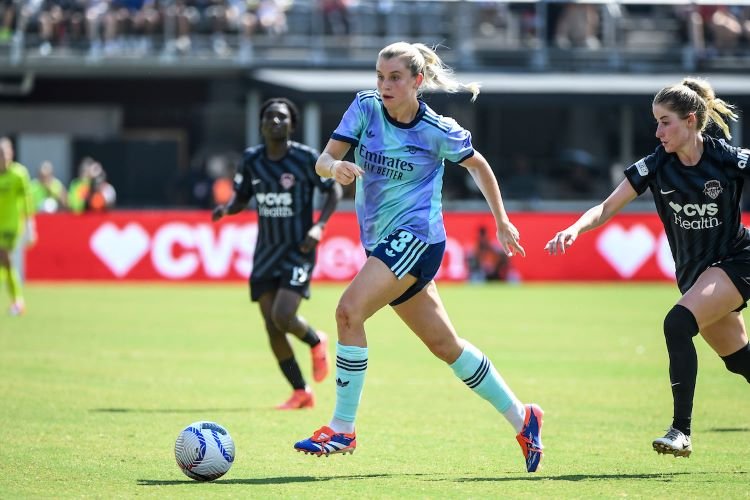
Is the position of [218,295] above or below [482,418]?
below

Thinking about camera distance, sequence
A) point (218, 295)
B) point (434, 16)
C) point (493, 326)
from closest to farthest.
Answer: point (493, 326) < point (218, 295) < point (434, 16)

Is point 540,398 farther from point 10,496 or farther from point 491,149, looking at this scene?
point 491,149

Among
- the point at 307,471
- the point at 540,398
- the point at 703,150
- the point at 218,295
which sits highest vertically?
the point at 703,150

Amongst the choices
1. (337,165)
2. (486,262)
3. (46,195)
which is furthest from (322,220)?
(46,195)

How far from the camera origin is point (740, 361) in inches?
291

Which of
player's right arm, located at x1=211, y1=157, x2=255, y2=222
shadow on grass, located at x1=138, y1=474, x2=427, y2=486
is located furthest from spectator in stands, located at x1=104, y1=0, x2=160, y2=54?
shadow on grass, located at x1=138, y1=474, x2=427, y2=486

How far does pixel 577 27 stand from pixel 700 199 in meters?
25.0

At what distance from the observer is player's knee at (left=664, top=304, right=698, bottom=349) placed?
6.91m

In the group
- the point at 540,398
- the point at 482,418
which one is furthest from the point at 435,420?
the point at 540,398

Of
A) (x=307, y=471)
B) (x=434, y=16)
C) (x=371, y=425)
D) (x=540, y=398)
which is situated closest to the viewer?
(x=307, y=471)

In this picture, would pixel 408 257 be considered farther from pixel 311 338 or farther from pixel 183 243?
pixel 183 243

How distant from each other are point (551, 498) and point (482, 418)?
3317 mm

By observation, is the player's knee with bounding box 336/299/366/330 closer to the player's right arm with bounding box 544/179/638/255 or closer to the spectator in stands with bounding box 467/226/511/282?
the player's right arm with bounding box 544/179/638/255

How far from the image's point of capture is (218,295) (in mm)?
22047
